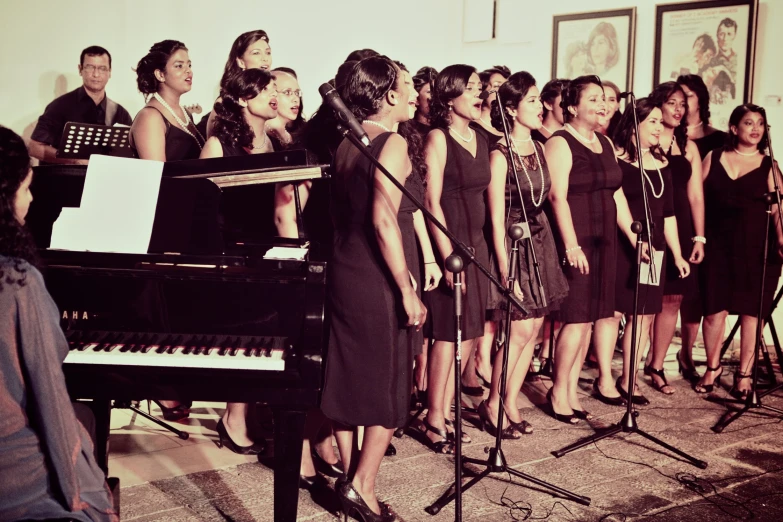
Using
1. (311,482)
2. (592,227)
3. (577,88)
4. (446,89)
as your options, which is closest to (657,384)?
(592,227)

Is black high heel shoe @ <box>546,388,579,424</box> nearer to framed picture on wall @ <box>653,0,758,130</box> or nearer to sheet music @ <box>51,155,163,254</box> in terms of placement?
sheet music @ <box>51,155,163,254</box>

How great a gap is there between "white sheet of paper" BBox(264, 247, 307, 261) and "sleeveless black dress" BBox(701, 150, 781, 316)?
3.29 meters

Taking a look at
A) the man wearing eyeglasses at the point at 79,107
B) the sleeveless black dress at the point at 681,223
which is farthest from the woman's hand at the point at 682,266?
the man wearing eyeglasses at the point at 79,107

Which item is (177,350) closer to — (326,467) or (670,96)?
(326,467)

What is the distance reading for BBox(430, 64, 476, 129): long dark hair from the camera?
12.0ft

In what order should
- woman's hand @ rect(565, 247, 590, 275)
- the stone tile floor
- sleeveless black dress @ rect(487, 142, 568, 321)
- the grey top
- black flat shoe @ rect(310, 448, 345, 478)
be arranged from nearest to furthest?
the grey top < the stone tile floor < black flat shoe @ rect(310, 448, 345, 478) < sleeveless black dress @ rect(487, 142, 568, 321) < woman's hand @ rect(565, 247, 590, 275)

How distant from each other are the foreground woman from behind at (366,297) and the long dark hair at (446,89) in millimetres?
961

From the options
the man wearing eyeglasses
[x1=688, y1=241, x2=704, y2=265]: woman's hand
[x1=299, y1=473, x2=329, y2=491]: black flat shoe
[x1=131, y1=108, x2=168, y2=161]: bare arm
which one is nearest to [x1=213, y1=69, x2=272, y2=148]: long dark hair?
[x1=131, y1=108, x2=168, y2=161]: bare arm

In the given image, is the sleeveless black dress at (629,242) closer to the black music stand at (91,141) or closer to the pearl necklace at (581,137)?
the pearl necklace at (581,137)

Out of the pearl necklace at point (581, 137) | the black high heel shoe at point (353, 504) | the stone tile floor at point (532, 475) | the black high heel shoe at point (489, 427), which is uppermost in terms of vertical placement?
the pearl necklace at point (581, 137)

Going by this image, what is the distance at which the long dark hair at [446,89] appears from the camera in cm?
367

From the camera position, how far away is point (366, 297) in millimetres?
2695

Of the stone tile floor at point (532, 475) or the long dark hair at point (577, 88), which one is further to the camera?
the long dark hair at point (577, 88)

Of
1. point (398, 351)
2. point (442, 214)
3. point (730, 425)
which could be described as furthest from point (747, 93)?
point (398, 351)
